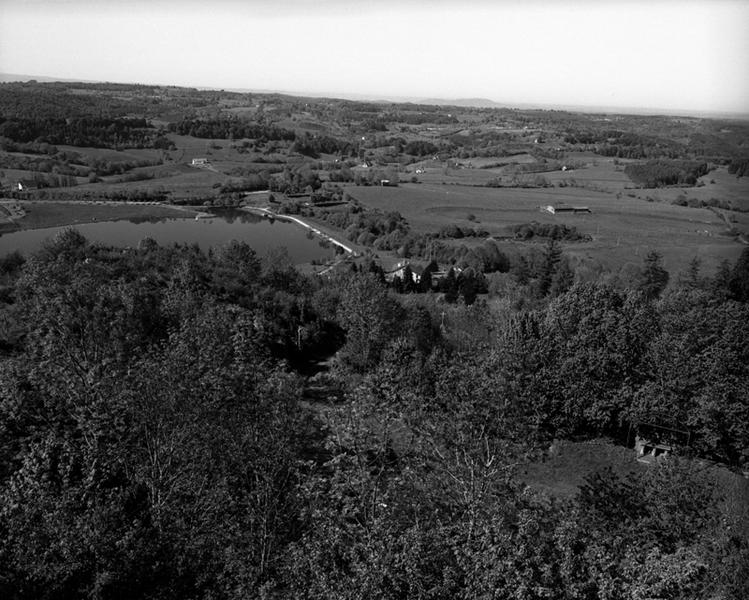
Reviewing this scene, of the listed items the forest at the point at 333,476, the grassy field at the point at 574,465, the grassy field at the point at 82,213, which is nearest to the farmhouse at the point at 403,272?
the forest at the point at 333,476

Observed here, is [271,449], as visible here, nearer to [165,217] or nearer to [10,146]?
[165,217]

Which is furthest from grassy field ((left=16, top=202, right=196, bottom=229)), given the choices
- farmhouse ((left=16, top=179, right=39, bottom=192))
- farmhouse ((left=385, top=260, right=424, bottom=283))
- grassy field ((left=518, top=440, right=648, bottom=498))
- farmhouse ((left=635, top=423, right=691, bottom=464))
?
farmhouse ((left=635, top=423, right=691, bottom=464))

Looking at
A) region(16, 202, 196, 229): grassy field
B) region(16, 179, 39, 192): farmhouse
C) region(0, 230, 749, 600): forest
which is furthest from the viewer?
region(16, 179, 39, 192): farmhouse

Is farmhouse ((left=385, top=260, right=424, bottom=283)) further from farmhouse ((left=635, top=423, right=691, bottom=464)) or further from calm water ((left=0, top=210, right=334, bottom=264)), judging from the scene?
farmhouse ((left=635, top=423, right=691, bottom=464))

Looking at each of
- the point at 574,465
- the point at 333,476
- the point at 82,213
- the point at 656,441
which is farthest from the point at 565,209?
the point at 333,476

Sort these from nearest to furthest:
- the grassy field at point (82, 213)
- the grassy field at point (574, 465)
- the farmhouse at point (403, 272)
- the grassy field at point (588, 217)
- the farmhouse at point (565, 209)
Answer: the grassy field at point (574, 465) → the farmhouse at point (403, 272) → the grassy field at point (588, 217) → the grassy field at point (82, 213) → the farmhouse at point (565, 209)

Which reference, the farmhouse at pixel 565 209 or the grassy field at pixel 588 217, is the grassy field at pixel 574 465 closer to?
the grassy field at pixel 588 217
